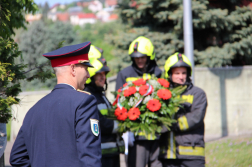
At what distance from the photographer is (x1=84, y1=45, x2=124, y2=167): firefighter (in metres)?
3.75

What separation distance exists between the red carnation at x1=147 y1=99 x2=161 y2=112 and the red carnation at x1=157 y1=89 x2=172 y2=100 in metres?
0.09

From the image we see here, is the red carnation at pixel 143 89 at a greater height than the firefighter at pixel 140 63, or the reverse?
the firefighter at pixel 140 63

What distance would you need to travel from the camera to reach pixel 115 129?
3.85 m

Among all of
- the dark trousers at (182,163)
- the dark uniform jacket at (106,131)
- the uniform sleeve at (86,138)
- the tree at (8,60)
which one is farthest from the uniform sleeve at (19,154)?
the dark trousers at (182,163)

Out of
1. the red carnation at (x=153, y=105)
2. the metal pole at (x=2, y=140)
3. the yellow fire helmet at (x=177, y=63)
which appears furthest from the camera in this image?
the yellow fire helmet at (x=177, y=63)

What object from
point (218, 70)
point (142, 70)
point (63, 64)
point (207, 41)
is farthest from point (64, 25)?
point (63, 64)

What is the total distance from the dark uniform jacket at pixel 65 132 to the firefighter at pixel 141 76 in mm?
1968

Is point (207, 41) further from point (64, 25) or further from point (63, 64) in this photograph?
point (64, 25)

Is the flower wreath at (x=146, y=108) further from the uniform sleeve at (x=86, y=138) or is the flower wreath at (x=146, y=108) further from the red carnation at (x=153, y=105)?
the uniform sleeve at (x=86, y=138)

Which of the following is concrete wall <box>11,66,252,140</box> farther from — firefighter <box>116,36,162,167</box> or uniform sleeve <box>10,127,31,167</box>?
uniform sleeve <box>10,127,31,167</box>

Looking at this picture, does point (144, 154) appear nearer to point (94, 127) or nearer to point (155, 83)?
point (155, 83)

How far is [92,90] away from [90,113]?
179 centimetres

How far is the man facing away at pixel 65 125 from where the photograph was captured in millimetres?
2115

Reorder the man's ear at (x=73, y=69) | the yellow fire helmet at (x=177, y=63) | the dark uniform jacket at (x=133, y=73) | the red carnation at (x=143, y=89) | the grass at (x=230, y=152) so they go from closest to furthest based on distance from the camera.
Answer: the man's ear at (x=73, y=69)
the red carnation at (x=143, y=89)
the yellow fire helmet at (x=177, y=63)
the dark uniform jacket at (x=133, y=73)
the grass at (x=230, y=152)
